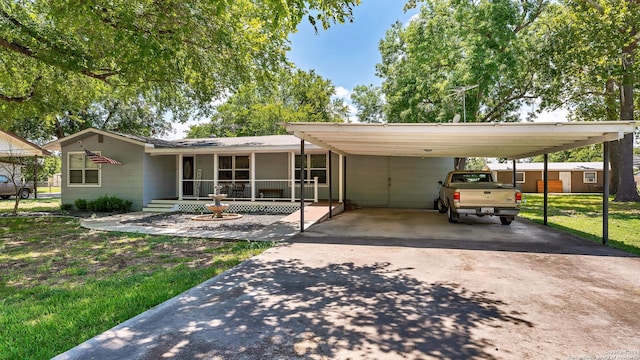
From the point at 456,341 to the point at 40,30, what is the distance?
460 inches

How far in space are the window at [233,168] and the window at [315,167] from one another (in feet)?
8.19

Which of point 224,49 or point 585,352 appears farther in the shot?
point 224,49

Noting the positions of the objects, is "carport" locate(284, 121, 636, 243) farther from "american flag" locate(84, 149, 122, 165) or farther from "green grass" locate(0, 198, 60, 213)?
"green grass" locate(0, 198, 60, 213)

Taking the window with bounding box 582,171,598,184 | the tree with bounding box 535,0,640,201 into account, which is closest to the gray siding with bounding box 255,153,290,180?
the tree with bounding box 535,0,640,201

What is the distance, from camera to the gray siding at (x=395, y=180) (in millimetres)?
15055

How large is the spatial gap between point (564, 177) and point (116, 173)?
3484cm

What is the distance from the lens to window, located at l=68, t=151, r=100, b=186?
577 inches

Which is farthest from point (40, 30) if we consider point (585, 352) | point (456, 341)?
point (585, 352)

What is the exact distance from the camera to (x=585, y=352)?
2754mm

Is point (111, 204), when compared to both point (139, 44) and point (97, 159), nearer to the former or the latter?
point (97, 159)

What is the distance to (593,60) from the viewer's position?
13156mm

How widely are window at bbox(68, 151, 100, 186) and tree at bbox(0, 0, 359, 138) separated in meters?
2.76

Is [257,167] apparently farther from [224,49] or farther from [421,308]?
[421,308]

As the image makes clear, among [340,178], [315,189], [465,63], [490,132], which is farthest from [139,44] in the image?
[465,63]
